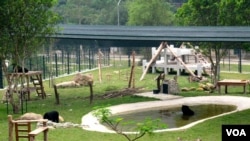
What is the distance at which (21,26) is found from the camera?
67.5 ft

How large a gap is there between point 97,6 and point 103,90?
34323 millimetres

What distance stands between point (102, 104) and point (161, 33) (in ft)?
12.4

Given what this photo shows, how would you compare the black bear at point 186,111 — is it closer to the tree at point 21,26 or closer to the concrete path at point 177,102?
the concrete path at point 177,102

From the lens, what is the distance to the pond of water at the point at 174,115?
61.7ft

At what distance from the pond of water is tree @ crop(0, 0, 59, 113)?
399 centimetres

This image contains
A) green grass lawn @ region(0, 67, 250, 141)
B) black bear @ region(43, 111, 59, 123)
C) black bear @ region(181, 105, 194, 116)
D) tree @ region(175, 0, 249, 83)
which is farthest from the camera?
tree @ region(175, 0, 249, 83)

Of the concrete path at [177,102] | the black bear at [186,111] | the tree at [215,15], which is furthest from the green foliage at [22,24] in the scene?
the tree at [215,15]

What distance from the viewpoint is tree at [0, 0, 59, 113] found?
20.4 meters

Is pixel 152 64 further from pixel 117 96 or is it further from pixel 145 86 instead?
pixel 117 96

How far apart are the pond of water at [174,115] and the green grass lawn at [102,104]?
1.28 m

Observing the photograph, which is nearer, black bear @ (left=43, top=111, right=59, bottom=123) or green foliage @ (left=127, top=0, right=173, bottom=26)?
black bear @ (left=43, top=111, right=59, bottom=123)

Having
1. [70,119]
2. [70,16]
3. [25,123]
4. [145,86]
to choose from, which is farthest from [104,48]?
[25,123]

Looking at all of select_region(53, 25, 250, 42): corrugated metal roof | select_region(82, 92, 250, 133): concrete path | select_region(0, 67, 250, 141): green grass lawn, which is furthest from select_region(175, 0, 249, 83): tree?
select_region(82, 92, 250, 133): concrete path

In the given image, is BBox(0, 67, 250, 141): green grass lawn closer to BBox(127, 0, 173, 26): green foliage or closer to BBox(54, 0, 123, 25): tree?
BBox(127, 0, 173, 26): green foliage
